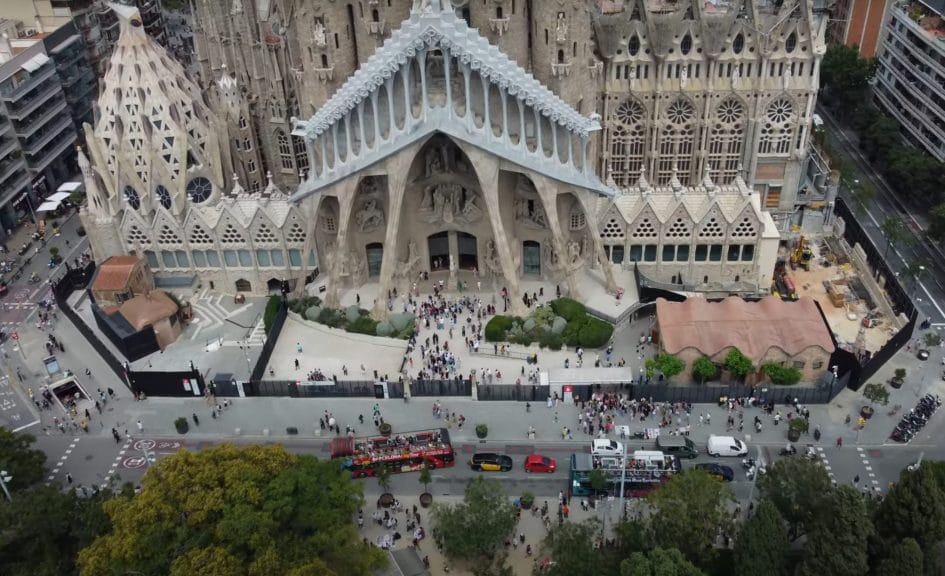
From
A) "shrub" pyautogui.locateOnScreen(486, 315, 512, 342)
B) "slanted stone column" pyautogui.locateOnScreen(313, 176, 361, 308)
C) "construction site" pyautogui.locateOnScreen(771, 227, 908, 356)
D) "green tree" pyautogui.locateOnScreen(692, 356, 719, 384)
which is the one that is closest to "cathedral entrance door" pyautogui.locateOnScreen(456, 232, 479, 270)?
"shrub" pyautogui.locateOnScreen(486, 315, 512, 342)

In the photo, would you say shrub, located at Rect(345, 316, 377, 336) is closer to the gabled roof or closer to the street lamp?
the gabled roof

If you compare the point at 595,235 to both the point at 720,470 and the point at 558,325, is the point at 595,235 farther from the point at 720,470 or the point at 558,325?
the point at 720,470

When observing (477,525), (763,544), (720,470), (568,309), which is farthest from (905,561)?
(568,309)

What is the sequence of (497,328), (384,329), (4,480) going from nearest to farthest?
1. (4,480)
2. (497,328)
3. (384,329)

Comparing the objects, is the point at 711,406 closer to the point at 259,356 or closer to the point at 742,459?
the point at 742,459

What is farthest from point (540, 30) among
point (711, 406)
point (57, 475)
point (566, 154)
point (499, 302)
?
point (57, 475)

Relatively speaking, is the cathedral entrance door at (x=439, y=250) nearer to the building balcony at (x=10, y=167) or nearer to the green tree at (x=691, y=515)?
the green tree at (x=691, y=515)

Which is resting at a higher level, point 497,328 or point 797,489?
point 797,489

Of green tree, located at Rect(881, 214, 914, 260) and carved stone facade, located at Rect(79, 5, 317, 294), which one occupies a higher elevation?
carved stone facade, located at Rect(79, 5, 317, 294)
